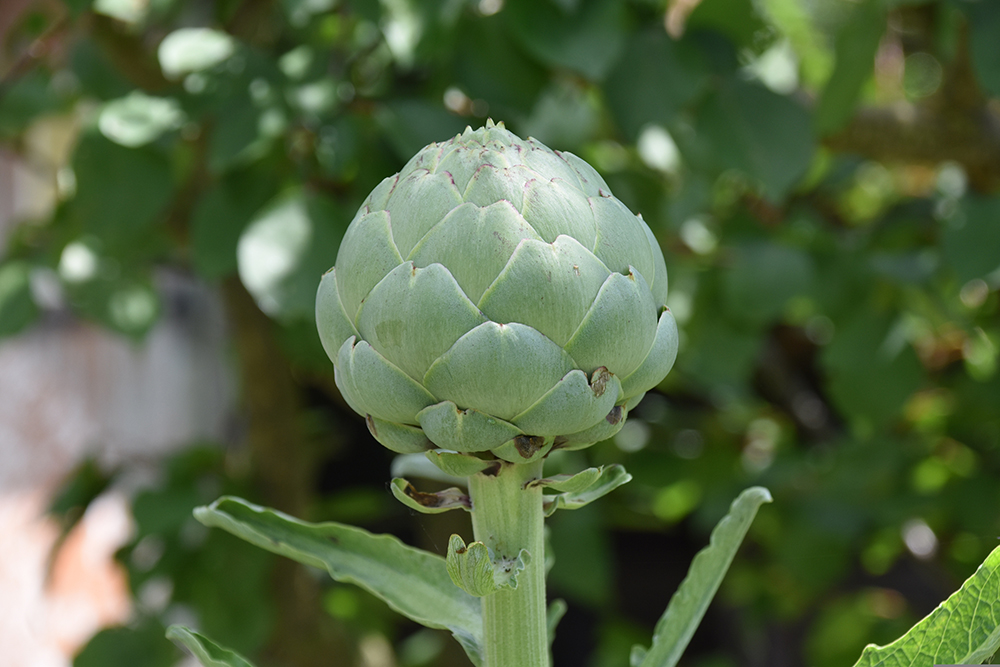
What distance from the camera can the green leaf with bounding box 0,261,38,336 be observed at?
0.71 meters

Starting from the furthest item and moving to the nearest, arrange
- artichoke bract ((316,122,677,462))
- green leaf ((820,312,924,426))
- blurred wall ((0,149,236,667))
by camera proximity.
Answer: blurred wall ((0,149,236,667))
green leaf ((820,312,924,426))
artichoke bract ((316,122,677,462))

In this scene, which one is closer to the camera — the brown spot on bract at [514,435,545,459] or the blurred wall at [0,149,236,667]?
the brown spot on bract at [514,435,545,459]

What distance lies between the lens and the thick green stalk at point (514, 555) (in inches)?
10.8

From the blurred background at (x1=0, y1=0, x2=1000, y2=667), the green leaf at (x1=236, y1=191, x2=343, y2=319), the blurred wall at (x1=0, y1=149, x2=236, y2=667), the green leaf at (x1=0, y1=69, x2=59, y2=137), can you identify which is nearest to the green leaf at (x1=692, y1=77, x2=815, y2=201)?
the blurred background at (x1=0, y1=0, x2=1000, y2=667)

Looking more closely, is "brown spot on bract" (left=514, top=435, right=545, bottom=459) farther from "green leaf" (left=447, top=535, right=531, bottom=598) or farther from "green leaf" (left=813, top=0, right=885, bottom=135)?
"green leaf" (left=813, top=0, right=885, bottom=135)

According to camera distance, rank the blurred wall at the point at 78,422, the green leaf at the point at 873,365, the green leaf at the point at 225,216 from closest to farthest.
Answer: the green leaf at the point at 225,216, the green leaf at the point at 873,365, the blurred wall at the point at 78,422

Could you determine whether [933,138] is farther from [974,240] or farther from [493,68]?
[493,68]

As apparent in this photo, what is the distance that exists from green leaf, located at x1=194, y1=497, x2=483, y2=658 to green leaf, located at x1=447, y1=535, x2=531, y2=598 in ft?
0.15

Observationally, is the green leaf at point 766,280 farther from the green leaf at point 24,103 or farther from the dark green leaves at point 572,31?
the green leaf at point 24,103

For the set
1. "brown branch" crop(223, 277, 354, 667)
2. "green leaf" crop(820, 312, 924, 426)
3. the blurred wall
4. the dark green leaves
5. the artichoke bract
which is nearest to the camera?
the artichoke bract

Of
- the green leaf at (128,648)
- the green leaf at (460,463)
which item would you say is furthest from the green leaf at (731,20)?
the green leaf at (128,648)

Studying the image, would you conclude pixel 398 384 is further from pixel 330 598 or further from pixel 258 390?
pixel 330 598

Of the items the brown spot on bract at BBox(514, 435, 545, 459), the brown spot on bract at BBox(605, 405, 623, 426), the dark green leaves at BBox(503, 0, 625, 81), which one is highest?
the brown spot on bract at BBox(605, 405, 623, 426)

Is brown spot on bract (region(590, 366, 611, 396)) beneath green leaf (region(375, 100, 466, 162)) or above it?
above
